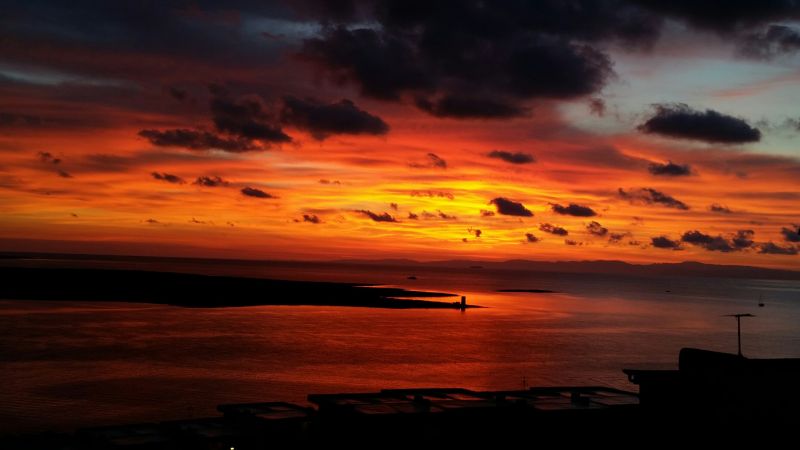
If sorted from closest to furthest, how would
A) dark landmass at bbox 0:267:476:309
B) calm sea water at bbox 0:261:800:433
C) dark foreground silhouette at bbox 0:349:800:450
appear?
dark foreground silhouette at bbox 0:349:800:450 < calm sea water at bbox 0:261:800:433 < dark landmass at bbox 0:267:476:309

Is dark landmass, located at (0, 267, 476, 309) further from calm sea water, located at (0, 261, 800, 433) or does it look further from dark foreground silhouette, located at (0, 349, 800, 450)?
dark foreground silhouette, located at (0, 349, 800, 450)

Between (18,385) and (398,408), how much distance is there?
26.9 metres

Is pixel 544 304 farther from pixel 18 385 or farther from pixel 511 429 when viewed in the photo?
pixel 511 429

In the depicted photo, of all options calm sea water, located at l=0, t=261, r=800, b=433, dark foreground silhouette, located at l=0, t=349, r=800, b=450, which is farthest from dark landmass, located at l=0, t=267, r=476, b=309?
dark foreground silhouette, located at l=0, t=349, r=800, b=450

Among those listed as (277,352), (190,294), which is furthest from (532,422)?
(190,294)

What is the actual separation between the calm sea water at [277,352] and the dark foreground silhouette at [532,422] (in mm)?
13652

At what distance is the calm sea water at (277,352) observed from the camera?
37.0m

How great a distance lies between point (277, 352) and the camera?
55.5m

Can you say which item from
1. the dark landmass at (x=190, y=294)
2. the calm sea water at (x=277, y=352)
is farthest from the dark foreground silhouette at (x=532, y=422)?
the dark landmass at (x=190, y=294)

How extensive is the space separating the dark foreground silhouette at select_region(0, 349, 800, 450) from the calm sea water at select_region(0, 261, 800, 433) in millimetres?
13652

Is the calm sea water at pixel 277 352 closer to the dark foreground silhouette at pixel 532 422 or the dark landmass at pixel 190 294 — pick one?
the dark landmass at pixel 190 294

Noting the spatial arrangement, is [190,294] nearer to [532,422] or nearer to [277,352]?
[277,352]

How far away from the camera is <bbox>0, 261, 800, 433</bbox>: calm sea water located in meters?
37.0

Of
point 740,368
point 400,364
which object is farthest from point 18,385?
point 740,368
